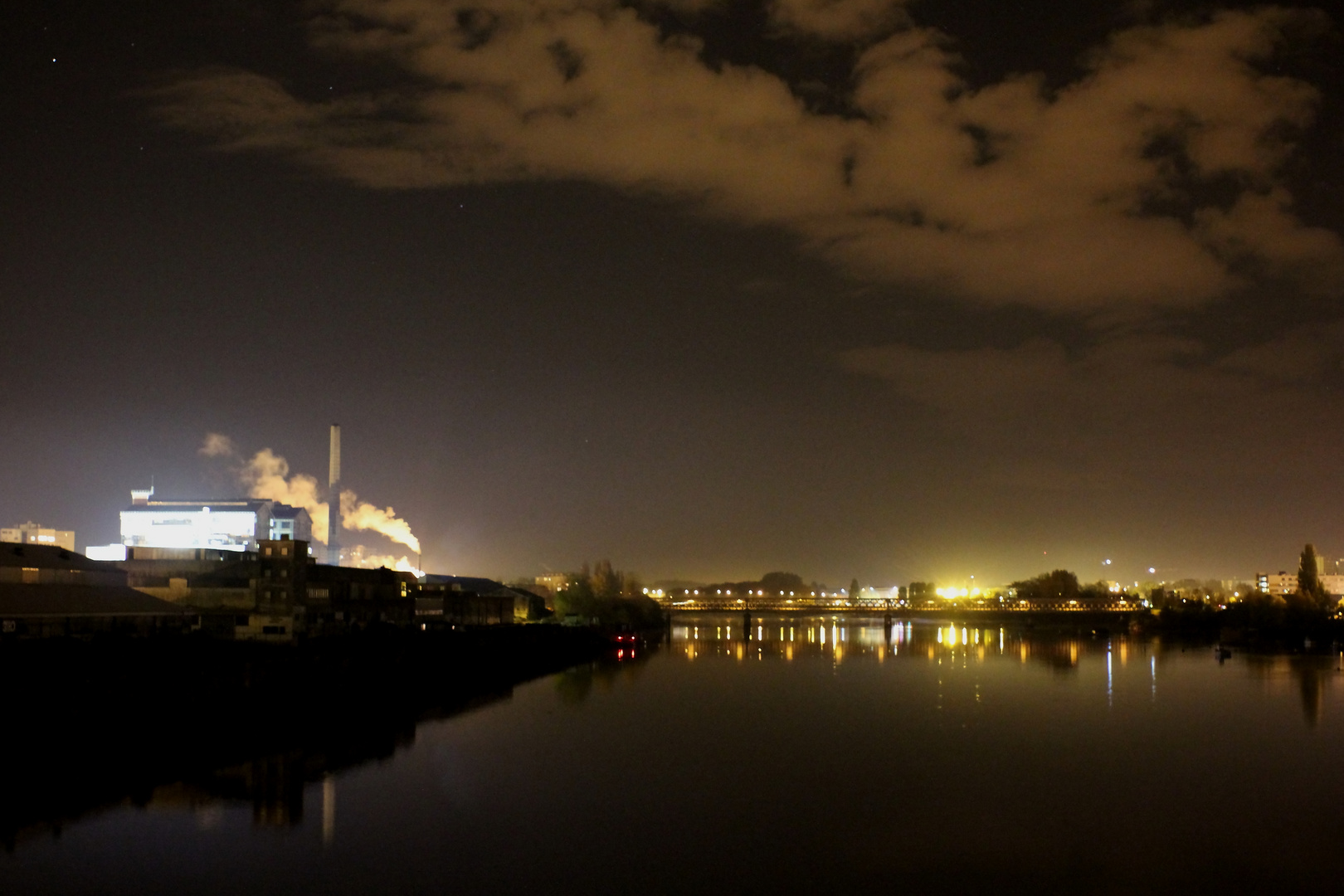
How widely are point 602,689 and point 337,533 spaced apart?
193 feet

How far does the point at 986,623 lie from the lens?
120250mm

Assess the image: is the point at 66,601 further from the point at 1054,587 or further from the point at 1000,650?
the point at 1054,587

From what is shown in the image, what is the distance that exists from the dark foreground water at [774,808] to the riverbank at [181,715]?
2.81 ft

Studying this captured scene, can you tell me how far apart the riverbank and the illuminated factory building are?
5568 centimetres

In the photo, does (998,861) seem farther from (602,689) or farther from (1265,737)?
(602,689)

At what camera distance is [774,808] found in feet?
75.5

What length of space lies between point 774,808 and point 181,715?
1520 cm

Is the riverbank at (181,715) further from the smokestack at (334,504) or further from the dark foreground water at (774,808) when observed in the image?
the smokestack at (334,504)

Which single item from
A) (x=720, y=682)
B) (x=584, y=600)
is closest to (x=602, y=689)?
(x=720, y=682)

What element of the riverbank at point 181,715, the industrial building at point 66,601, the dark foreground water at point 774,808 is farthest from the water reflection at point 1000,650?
the industrial building at point 66,601

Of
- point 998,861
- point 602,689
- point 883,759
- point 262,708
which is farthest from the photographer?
point 602,689

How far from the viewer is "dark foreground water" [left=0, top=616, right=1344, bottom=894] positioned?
1812 cm

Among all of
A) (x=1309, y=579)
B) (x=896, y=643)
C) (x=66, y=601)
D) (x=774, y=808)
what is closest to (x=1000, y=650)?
(x=896, y=643)

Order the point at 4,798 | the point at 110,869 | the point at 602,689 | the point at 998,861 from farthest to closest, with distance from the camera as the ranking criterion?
the point at 602,689 < the point at 4,798 < the point at 998,861 < the point at 110,869
